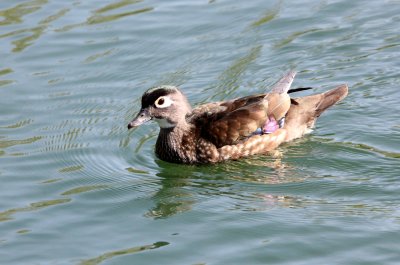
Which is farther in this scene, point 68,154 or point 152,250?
point 68,154

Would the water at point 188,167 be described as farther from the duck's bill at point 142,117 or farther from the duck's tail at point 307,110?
the duck's bill at point 142,117

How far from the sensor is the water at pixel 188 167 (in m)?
10.1

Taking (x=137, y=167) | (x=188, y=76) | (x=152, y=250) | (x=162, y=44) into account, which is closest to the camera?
(x=152, y=250)

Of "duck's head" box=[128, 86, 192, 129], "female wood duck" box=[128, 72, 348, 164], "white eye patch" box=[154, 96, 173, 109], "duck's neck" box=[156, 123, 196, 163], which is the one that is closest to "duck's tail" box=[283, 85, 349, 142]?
"female wood duck" box=[128, 72, 348, 164]

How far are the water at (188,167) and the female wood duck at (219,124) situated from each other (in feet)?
0.65

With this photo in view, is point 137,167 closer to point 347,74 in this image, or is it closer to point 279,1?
point 347,74

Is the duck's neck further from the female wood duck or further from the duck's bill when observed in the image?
the duck's bill

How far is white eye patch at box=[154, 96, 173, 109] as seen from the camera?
41.1 feet

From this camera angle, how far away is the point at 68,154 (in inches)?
512

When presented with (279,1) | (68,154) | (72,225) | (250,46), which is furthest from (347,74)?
(72,225)

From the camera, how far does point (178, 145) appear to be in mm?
12766

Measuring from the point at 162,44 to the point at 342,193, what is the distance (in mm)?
5949

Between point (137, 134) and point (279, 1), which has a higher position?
point (279, 1)

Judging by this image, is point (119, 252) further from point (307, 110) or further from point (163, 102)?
point (307, 110)
